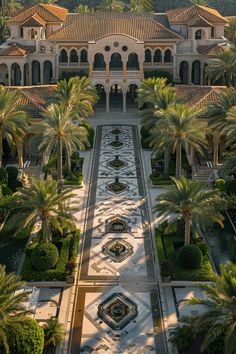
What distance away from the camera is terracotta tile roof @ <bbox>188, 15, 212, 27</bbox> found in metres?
82.3

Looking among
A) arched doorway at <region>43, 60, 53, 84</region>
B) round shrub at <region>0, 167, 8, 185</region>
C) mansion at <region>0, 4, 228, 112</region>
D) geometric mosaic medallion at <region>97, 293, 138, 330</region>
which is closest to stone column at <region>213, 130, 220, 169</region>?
round shrub at <region>0, 167, 8, 185</region>

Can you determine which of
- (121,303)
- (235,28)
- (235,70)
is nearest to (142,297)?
(121,303)

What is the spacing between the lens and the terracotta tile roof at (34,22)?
271 ft

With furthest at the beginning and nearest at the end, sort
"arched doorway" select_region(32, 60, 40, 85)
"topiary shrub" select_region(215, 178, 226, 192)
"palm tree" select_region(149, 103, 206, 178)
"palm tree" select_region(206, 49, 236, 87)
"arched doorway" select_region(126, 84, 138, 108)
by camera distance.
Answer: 1. "arched doorway" select_region(32, 60, 40, 85)
2. "arched doorway" select_region(126, 84, 138, 108)
3. "palm tree" select_region(206, 49, 236, 87)
4. "topiary shrub" select_region(215, 178, 226, 192)
5. "palm tree" select_region(149, 103, 206, 178)

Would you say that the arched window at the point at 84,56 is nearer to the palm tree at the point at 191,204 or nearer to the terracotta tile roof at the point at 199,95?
the terracotta tile roof at the point at 199,95

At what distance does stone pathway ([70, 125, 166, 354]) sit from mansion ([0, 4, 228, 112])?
23.1 m

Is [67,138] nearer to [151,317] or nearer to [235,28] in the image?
[151,317]

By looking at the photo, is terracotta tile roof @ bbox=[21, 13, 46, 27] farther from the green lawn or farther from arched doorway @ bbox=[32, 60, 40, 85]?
the green lawn

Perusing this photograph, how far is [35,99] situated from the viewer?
59.9m

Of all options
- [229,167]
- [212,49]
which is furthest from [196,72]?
[229,167]

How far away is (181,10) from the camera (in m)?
87.4

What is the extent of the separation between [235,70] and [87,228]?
34.0 m

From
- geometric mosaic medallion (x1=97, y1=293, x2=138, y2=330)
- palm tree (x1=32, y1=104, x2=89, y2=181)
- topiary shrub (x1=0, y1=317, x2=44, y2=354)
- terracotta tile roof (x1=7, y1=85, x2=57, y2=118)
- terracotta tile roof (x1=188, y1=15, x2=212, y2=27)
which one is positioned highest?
terracotta tile roof (x1=188, y1=15, x2=212, y2=27)

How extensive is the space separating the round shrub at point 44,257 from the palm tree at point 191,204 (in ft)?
23.5
